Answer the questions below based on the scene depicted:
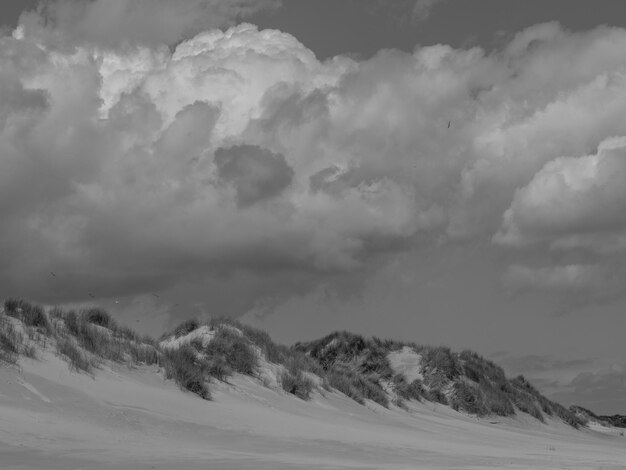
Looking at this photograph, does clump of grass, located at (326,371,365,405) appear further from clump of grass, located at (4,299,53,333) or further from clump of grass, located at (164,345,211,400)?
clump of grass, located at (4,299,53,333)

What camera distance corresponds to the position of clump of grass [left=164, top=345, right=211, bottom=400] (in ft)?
49.5

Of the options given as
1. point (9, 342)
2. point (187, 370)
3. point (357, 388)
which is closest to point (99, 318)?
point (187, 370)

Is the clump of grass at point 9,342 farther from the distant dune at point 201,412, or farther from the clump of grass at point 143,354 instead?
the clump of grass at point 143,354

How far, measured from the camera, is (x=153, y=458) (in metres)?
9.95

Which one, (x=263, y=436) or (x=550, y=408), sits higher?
(x=550, y=408)

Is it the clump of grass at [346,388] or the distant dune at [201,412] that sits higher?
the clump of grass at [346,388]

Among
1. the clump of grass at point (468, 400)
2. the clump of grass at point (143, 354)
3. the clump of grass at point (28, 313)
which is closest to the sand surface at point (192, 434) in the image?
the clump of grass at point (143, 354)

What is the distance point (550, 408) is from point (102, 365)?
82.2ft

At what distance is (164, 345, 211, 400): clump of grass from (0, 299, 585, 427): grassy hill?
2cm

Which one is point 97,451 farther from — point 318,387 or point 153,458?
point 318,387

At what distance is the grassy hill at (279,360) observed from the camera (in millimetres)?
15031

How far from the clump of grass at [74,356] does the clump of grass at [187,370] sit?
1727mm

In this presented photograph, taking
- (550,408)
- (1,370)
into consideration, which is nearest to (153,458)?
(1,370)

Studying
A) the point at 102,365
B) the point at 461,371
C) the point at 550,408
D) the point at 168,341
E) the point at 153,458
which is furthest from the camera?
the point at 550,408
